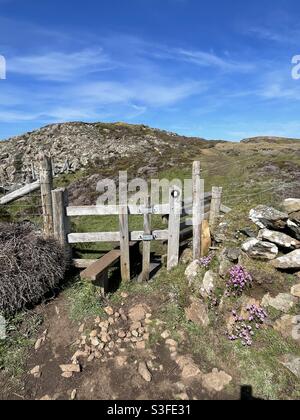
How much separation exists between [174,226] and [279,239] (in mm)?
2113

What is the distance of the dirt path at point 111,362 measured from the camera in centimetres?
379

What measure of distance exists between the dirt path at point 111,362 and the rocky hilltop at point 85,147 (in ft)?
68.1

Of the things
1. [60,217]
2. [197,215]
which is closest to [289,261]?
[197,215]

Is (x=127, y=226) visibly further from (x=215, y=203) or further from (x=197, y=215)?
(x=215, y=203)

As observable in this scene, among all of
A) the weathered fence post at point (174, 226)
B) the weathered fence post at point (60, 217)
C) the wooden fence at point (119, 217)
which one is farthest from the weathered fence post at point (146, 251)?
the weathered fence post at point (60, 217)

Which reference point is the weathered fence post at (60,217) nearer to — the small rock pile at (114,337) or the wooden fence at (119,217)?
the wooden fence at (119,217)

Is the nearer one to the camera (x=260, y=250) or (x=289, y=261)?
(x=289, y=261)

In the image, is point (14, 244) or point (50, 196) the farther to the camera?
point (50, 196)

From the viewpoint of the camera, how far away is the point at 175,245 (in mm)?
6469

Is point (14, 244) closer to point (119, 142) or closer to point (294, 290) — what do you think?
point (294, 290)

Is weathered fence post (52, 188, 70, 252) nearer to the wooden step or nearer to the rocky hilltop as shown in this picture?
the wooden step

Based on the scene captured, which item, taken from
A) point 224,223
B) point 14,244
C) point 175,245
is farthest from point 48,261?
point 224,223

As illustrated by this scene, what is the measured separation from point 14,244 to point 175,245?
3239 millimetres

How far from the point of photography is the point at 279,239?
5094 mm
